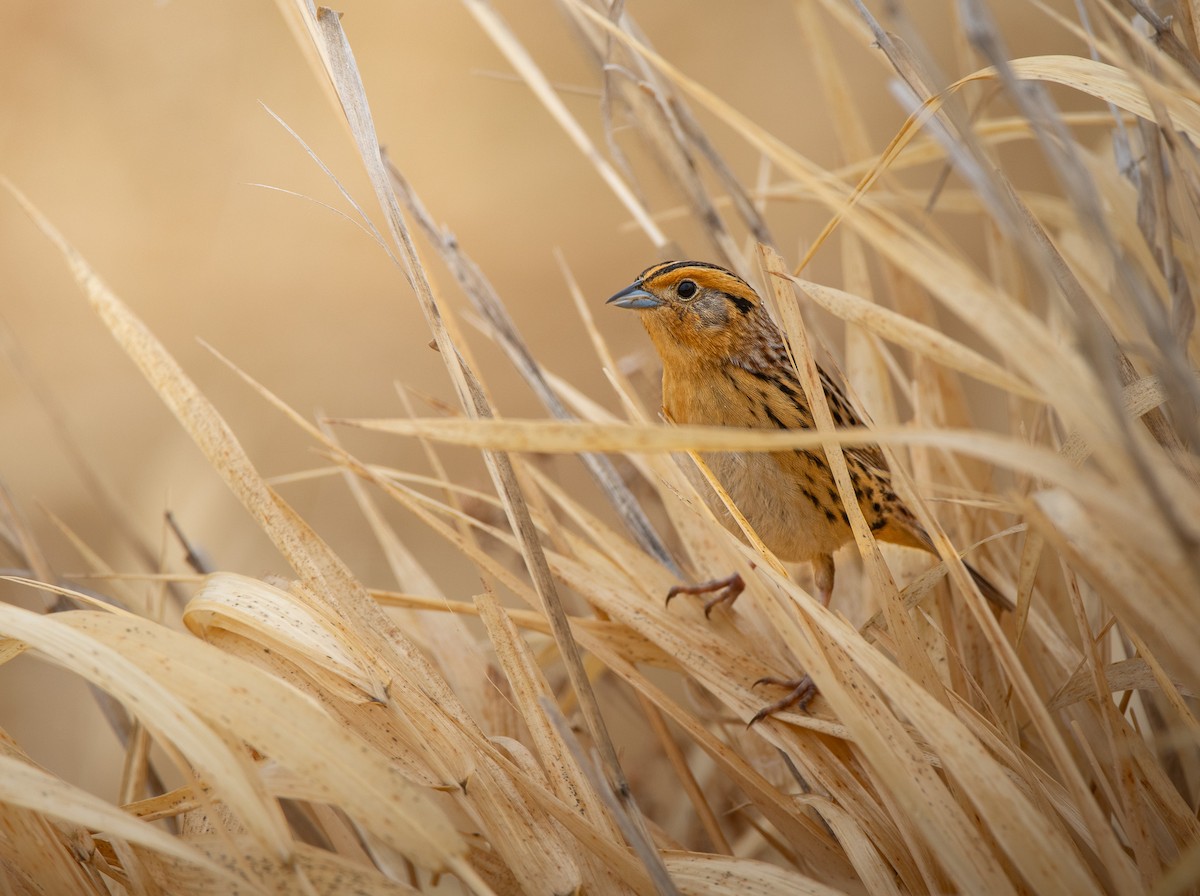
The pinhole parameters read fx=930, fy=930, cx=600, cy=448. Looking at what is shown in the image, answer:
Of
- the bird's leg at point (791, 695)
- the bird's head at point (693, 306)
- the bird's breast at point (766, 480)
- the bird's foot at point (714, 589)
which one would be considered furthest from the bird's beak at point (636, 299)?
the bird's leg at point (791, 695)

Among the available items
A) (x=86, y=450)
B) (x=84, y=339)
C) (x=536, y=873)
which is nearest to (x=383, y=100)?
(x=84, y=339)

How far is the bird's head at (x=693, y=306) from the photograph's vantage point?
219cm

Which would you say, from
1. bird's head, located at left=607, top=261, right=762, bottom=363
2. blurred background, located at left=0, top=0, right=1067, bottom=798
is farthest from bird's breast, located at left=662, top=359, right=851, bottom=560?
blurred background, located at left=0, top=0, right=1067, bottom=798

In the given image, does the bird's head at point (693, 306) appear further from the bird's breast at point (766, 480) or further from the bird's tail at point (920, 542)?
the bird's tail at point (920, 542)

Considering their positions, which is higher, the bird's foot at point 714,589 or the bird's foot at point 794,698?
the bird's foot at point 714,589

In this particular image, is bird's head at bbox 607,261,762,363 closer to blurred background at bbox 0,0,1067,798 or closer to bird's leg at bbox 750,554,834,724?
bird's leg at bbox 750,554,834,724

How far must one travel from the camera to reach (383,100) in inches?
173

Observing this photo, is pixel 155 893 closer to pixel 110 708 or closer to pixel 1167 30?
pixel 110 708

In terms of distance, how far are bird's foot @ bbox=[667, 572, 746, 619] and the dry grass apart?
46mm

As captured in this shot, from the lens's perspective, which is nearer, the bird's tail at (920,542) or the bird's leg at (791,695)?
the bird's leg at (791,695)

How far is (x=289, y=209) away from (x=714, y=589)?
3.26 meters

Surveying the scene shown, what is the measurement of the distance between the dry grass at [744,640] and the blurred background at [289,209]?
192 cm

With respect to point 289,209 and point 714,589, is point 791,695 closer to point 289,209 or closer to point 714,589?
point 714,589

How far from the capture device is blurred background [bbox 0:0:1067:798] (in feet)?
13.1
